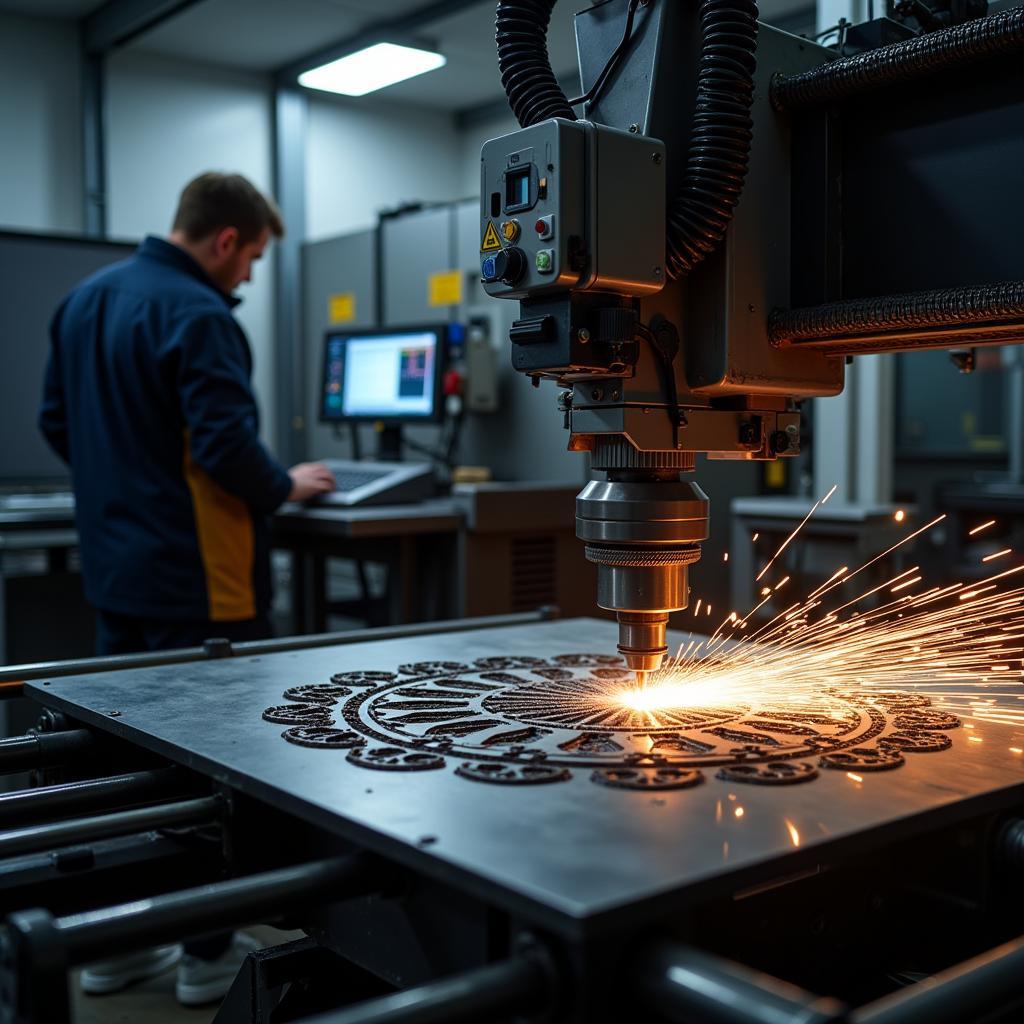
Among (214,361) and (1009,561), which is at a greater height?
(214,361)

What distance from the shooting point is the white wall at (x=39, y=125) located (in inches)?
192

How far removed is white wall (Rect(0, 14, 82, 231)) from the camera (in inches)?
192

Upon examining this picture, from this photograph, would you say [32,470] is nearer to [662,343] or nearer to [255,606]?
[255,606]

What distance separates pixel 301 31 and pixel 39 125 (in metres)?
1.22

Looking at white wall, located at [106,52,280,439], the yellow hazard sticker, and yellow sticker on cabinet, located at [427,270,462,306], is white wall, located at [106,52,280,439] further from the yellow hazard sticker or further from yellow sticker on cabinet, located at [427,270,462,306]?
the yellow hazard sticker

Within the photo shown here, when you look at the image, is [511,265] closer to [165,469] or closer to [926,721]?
[926,721]

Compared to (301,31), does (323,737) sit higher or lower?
lower

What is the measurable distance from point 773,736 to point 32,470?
3763mm

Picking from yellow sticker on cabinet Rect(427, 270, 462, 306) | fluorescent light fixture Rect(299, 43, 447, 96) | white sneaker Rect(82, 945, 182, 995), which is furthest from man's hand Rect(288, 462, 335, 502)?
fluorescent light fixture Rect(299, 43, 447, 96)

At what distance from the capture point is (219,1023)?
1410 mm

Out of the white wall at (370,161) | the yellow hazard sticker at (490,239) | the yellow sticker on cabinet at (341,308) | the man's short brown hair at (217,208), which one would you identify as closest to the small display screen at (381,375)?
the yellow sticker on cabinet at (341,308)

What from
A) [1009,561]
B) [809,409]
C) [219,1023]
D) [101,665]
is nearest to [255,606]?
[101,665]

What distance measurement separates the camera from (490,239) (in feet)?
3.93

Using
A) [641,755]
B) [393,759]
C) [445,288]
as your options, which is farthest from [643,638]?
[445,288]
